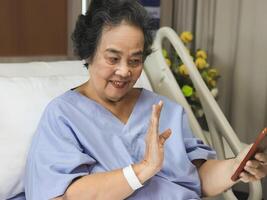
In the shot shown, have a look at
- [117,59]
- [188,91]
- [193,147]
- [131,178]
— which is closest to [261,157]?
[193,147]

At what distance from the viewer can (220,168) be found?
140 cm

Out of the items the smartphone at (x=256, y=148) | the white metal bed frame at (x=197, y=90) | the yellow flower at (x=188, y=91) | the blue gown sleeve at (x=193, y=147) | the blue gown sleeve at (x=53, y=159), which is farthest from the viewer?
the yellow flower at (x=188, y=91)

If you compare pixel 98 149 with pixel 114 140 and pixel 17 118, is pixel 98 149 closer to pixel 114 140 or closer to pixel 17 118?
pixel 114 140

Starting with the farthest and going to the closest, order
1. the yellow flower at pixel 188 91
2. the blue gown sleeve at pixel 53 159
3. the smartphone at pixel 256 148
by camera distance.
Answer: the yellow flower at pixel 188 91, the blue gown sleeve at pixel 53 159, the smartphone at pixel 256 148

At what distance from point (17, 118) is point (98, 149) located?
1.03 feet

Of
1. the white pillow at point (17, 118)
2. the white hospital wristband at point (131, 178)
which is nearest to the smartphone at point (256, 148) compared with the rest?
the white hospital wristband at point (131, 178)

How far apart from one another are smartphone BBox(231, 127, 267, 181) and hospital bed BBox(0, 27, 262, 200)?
1.34 feet

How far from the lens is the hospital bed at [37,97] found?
4.42 ft

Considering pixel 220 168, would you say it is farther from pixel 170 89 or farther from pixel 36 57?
pixel 36 57

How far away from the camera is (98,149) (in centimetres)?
128

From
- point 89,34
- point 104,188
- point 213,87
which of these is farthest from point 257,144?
point 213,87

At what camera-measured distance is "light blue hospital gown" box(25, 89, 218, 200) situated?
121cm

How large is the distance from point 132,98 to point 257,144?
1.73 feet

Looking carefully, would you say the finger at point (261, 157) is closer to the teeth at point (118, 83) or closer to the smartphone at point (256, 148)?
the smartphone at point (256, 148)
